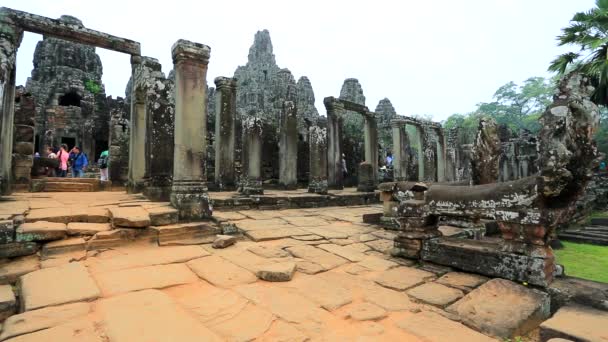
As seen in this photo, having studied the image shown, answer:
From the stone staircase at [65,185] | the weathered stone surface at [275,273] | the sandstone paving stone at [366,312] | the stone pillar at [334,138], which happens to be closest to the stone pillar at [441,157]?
the stone pillar at [334,138]

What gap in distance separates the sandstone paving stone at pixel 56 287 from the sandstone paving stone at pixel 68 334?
40 centimetres

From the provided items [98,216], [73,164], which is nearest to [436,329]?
[98,216]

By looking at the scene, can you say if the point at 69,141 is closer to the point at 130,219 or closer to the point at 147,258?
the point at 130,219

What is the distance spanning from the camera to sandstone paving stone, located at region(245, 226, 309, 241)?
455 cm

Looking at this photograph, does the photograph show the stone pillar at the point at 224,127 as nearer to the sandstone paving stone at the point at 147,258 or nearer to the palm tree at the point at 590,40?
the sandstone paving stone at the point at 147,258

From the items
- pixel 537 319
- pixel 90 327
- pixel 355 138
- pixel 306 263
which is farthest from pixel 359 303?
pixel 355 138

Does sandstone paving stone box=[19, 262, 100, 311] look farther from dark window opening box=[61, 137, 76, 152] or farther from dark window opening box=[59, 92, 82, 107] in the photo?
dark window opening box=[59, 92, 82, 107]

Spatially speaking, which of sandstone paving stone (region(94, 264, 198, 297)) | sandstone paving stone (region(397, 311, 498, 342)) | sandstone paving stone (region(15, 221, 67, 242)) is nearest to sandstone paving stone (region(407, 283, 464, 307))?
sandstone paving stone (region(397, 311, 498, 342))

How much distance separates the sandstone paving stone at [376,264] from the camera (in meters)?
3.63

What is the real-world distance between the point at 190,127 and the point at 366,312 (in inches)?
156

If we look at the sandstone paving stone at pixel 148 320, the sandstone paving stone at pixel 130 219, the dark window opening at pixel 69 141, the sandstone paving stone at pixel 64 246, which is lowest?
the sandstone paving stone at pixel 148 320

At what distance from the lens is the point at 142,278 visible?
289 cm

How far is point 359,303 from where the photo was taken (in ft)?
8.79

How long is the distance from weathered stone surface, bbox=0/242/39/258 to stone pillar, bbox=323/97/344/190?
9.19 m
